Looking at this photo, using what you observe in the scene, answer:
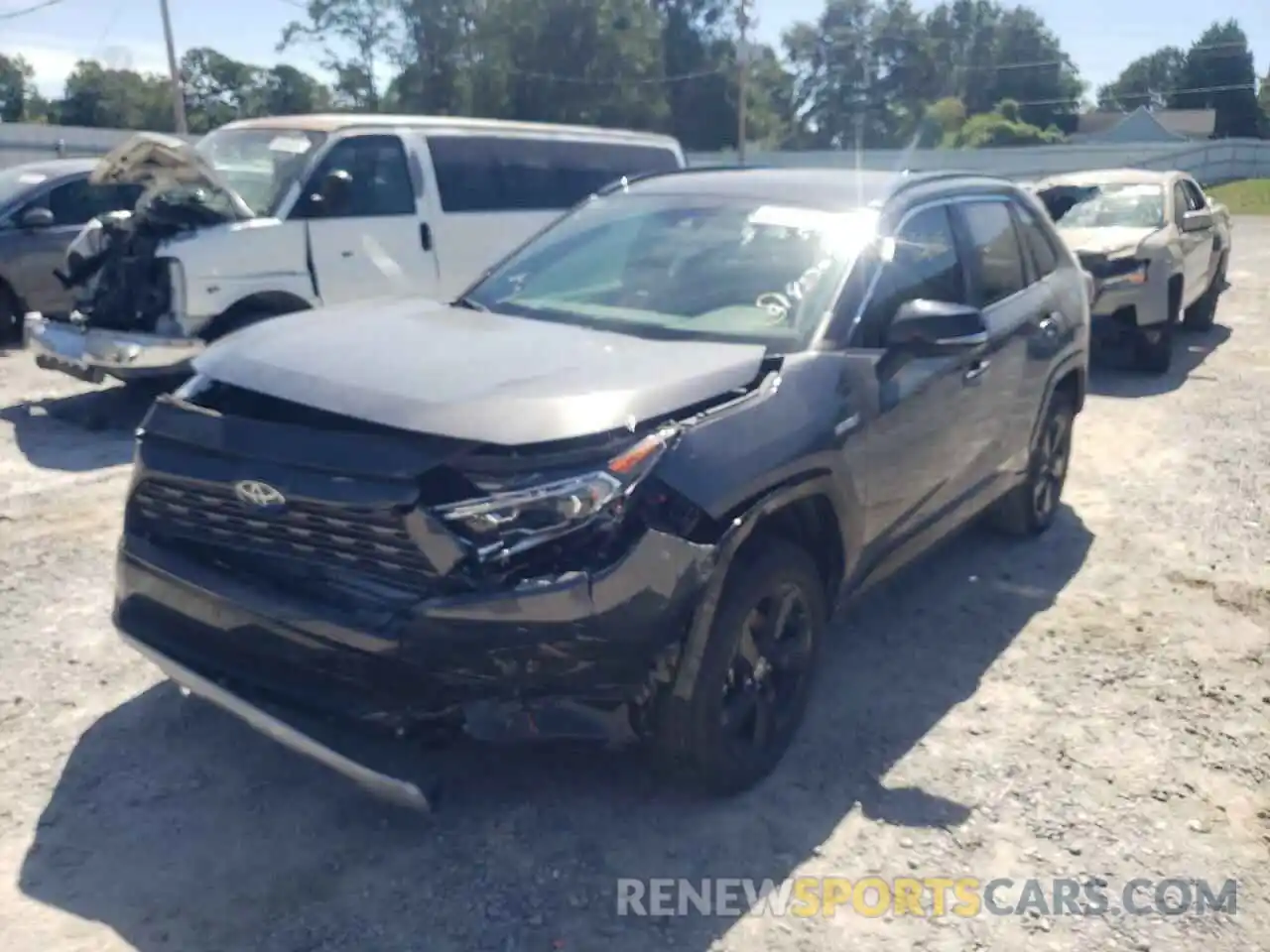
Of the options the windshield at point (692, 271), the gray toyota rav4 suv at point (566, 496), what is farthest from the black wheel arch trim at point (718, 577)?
the windshield at point (692, 271)

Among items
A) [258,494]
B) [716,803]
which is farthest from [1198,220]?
[258,494]

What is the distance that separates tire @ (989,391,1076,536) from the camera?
581 cm

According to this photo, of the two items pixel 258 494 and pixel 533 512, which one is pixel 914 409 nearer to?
pixel 533 512

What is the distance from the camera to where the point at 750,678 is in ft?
11.7

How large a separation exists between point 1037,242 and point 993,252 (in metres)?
0.72

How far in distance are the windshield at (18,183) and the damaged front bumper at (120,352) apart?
348 cm

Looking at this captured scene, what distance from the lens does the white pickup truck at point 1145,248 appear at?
10.1 m

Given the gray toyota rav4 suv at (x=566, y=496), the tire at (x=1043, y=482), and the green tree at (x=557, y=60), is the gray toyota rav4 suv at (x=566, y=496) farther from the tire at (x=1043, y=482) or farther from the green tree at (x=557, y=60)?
the green tree at (x=557, y=60)

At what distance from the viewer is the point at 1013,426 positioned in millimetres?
5285

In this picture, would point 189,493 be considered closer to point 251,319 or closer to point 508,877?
point 508,877

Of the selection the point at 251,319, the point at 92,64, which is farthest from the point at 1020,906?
the point at 92,64

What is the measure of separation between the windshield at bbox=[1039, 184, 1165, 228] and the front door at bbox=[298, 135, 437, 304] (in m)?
6.22

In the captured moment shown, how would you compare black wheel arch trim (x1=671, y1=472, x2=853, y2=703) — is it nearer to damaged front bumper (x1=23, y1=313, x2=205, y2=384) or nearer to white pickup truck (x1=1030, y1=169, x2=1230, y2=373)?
damaged front bumper (x1=23, y1=313, x2=205, y2=384)

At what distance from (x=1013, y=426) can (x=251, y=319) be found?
488cm
